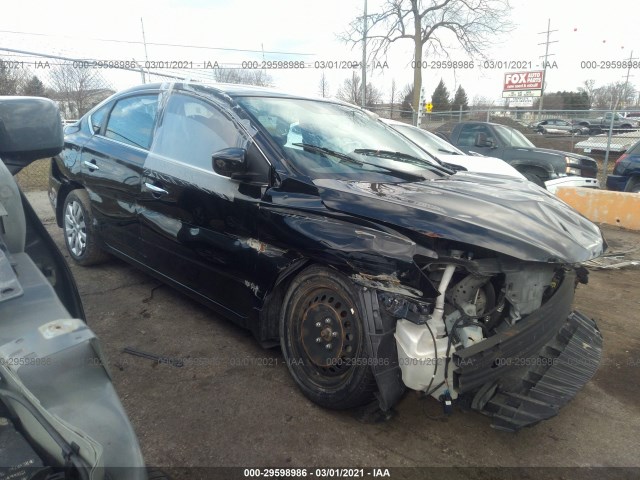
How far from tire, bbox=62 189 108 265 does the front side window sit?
4.43 ft

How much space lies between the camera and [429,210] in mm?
2240

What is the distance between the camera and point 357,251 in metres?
2.25

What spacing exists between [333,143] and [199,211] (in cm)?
100

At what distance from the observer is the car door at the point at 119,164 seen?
362cm

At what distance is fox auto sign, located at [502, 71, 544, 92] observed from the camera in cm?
3115

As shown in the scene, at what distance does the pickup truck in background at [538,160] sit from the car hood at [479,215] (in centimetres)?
638

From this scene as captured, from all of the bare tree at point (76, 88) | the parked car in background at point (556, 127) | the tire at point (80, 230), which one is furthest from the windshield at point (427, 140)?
the parked car in background at point (556, 127)

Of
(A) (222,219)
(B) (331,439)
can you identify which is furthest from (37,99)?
(B) (331,439)

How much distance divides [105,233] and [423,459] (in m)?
3.30

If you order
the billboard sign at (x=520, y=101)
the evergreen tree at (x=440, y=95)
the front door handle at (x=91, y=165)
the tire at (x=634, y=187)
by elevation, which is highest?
the evergreen tree at (x=440, y=95)

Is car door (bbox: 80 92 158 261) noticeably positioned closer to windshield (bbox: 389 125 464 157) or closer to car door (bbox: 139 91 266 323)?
car door (bbox: 139 91 266 323)

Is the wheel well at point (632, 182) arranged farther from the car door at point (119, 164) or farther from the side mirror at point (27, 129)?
the side mirror at point (27, 129)

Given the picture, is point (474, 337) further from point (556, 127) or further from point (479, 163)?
point (556, 127)

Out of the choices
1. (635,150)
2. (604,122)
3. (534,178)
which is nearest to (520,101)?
(604,122)
